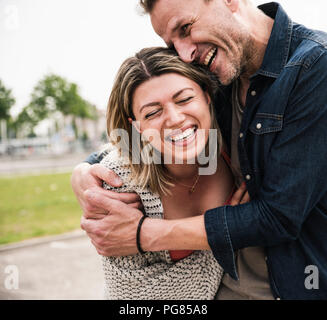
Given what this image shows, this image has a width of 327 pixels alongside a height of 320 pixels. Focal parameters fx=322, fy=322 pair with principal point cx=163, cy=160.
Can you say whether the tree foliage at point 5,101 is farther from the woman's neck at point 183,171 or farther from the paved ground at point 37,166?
the woman's neck at point 183,171

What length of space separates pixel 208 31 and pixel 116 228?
1.34m

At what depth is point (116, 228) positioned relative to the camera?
198cm

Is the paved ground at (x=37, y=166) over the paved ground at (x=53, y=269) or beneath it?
beneath

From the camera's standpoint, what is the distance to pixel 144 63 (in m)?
2.12

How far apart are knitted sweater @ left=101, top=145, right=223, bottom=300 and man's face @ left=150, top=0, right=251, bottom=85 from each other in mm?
920

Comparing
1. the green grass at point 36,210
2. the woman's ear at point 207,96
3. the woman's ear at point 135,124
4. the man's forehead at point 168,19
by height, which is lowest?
the green grass at point 36,210

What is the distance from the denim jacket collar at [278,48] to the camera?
185 cm

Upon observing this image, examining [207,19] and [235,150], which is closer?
[207,19]

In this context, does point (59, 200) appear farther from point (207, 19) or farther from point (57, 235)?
point (207, 19)

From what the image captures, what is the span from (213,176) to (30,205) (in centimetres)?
675

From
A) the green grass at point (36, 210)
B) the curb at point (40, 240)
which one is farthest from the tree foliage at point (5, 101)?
the curb at point (40, 240)

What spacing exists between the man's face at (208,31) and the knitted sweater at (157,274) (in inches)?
36.2

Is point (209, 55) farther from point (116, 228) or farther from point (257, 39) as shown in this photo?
point (116, 228)
